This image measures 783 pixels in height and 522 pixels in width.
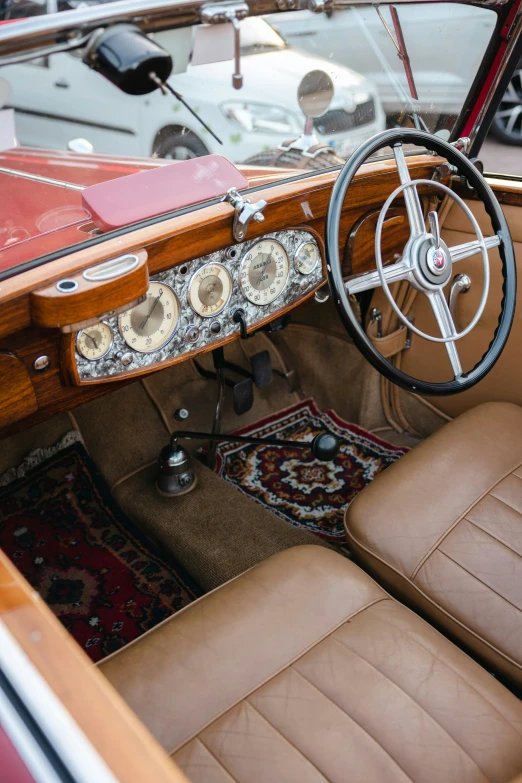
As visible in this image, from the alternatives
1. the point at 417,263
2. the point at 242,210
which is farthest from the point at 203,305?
the point at 417,263

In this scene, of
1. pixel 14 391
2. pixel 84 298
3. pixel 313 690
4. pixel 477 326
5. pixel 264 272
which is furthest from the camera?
pixel 477 326

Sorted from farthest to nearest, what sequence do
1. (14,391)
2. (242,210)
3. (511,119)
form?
(511,119) < (242,210) < (14,391)

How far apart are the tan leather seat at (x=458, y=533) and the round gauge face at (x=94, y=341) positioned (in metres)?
0.64

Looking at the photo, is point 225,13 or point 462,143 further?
point 462,143

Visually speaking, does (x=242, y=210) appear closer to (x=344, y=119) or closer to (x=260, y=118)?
(x=260, y=118)

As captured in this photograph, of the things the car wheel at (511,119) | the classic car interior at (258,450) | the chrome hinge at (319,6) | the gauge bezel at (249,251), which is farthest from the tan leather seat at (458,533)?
the car wheel at (511,119)

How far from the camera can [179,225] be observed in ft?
4.60

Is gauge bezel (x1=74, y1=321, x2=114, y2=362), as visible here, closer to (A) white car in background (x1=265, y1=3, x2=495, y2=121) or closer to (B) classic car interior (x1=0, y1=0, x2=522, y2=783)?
(B) classic car interior (x1=0, y1=0, x2=522, y2=783)

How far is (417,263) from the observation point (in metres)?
Result: 1.53

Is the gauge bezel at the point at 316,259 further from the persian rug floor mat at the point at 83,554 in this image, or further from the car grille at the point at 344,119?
the persian rug floor mat at the point at 83,554

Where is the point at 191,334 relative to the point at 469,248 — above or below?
below

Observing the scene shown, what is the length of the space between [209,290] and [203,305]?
0.12 ft

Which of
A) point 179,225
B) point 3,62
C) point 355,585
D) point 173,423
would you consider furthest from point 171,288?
point 173,423

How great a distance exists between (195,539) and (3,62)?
1.29 meters
